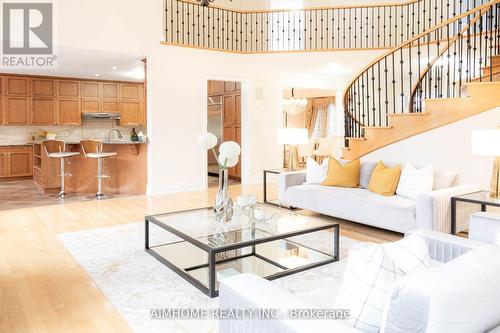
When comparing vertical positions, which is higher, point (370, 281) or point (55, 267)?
point (370, 281)

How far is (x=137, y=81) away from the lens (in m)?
10.4

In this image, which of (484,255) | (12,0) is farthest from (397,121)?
(12,0)

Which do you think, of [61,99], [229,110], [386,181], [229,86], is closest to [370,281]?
[386,181]

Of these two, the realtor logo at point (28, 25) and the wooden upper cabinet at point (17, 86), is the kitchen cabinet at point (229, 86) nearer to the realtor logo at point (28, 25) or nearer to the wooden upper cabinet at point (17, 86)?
the realtor logo at point (28, 25)

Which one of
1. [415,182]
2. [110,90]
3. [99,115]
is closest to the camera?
[415,182]

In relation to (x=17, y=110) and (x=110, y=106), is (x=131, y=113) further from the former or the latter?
(x=17, y=110)

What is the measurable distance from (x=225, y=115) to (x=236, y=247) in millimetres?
6625

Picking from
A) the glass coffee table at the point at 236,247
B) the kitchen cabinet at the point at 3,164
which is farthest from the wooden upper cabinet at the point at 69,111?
the glass coffee table at the point at 236,247

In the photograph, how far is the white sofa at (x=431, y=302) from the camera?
1.00 m

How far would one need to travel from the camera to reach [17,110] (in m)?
9.09

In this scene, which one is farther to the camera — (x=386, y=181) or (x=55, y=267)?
(x=386, y=181)

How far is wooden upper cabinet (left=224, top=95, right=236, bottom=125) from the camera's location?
8766mm

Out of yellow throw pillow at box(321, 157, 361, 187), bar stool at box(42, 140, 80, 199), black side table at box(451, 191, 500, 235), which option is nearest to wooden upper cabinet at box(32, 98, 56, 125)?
bar stool at box(42, 140, 80, 199)

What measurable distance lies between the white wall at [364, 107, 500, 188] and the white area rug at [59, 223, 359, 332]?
192cm
